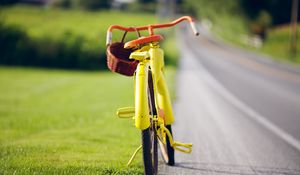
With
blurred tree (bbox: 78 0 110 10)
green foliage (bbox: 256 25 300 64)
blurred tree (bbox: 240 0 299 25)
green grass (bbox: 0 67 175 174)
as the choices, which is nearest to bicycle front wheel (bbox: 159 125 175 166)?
green grass (bbox: 0 67 175 174)

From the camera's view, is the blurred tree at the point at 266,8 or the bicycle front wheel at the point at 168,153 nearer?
the bicycle front wheel at the point at 168,153

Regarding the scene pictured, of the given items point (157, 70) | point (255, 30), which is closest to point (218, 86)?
point (157, 70)

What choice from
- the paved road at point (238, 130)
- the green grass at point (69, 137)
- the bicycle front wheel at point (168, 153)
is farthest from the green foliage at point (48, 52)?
the bicycle front wheel at point (168, 153)

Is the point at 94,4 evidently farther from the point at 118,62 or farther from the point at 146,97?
the point at 146,97

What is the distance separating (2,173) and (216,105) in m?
8.99

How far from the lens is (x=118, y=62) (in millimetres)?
5621

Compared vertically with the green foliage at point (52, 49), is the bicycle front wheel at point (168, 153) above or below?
above

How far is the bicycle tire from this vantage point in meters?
5.28

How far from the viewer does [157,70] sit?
233 inches

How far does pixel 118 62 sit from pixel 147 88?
0.45 meters

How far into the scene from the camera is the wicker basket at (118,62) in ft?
18.5

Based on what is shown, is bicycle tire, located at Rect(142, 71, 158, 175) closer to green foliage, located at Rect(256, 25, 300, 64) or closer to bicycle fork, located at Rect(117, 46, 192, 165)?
bicycle fork, located at Rect(117, 46, 192, 165)

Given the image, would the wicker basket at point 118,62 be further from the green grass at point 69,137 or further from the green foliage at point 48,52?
the green foliage at point 48,52

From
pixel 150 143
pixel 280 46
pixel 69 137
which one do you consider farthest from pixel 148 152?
pixel 280 46
